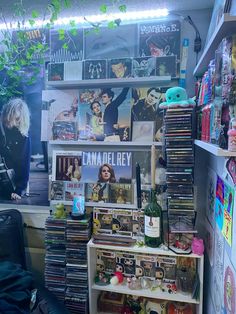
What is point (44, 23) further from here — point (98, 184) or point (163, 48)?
point (98, 184)

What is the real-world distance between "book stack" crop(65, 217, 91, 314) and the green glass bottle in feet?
1.21

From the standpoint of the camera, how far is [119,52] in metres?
1.57

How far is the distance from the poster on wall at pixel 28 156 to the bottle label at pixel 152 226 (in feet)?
2.68

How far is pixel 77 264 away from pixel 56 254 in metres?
0.16

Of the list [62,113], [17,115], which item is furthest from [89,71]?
[17,115]

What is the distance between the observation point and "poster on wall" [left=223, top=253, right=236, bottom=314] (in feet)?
2.85

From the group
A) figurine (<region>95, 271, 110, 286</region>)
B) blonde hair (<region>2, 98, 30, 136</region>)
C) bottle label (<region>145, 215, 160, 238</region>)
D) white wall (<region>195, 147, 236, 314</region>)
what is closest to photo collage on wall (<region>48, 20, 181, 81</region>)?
blonde hair (<region>2, 98, 30, 136</region>)

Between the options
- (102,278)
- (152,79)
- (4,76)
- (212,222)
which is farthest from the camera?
(4,76)

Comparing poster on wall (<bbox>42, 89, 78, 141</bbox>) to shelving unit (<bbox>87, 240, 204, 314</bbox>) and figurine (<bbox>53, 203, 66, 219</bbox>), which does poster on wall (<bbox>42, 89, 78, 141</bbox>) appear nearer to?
figurine (<bbox>53, 203, 66, 219</bbox>)

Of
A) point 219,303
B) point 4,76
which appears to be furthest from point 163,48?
point 219,303

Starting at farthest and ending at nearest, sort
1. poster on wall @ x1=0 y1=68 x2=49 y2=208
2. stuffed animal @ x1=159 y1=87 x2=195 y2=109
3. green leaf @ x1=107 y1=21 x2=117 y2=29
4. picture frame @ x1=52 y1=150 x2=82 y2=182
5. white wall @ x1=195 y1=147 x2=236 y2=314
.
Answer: poster on wall @ x1=0 y1=68 x2=49 y2=208 < picture frame @ x1=52 y1=150 x2=82 y2=182 < green leaf @ x1=107 y1=21 x2=117 y2=29 < stuffed animal @ x1=159 y1=87 x2=195 y2=109 < white wall @ x1=195 y1=147 x2=236 y2=314

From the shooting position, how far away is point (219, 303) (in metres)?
1.09

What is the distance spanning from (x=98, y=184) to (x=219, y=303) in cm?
93

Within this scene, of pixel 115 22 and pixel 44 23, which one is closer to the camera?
pixel 115 22
